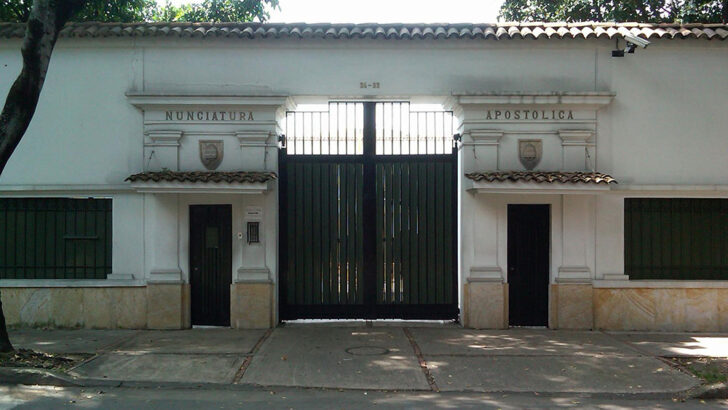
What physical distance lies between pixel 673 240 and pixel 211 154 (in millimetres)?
7793

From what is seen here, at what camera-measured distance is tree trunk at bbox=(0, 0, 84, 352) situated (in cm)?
775

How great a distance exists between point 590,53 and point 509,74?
1.40 meters

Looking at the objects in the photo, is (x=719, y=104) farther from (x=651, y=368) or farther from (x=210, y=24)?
(x=210, y=24)

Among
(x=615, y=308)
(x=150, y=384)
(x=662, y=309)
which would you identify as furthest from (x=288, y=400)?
(x=662, y=309)

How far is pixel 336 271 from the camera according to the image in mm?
10828

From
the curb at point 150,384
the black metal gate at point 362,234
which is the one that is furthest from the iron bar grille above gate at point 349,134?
the curb at point 150,384

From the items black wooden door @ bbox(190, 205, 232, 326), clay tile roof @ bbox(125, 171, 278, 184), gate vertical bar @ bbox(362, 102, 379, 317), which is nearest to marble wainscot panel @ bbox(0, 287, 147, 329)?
black wooden door @ bbox(190, 205, 232, 326)

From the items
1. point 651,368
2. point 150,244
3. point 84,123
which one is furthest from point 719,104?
point 84,123

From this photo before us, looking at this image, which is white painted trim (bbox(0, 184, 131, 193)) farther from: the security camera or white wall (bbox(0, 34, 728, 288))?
the security camera

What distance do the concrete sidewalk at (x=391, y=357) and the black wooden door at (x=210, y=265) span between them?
0.46 meters

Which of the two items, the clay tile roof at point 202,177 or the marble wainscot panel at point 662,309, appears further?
the marble wainscot panel at point 662,309

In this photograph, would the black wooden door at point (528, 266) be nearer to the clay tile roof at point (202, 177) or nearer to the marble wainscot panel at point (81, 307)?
the clay tile roof at point (202, 177)

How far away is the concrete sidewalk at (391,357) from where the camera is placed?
7.33 metres

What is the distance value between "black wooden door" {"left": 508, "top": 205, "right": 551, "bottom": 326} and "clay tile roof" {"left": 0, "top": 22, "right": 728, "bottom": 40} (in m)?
2.89
